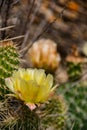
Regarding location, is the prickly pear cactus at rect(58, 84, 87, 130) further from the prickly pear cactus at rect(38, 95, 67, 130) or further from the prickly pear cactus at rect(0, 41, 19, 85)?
the prickly pear cactus at rect(0, 41, 19, 85)

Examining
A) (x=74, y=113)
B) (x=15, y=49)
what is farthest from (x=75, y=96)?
(x=15, y=49)

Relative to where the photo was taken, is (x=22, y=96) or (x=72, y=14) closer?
(x=22, y=96)

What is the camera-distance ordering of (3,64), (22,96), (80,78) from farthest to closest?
1. (80,78)
2. (3,64)
3. (22,96)

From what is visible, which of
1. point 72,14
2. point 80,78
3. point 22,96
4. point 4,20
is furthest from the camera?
point 72,14

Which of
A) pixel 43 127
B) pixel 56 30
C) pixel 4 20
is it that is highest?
pixel 4 20

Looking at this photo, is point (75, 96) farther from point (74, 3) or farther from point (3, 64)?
point (74, 3)

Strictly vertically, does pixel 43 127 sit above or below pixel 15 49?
below

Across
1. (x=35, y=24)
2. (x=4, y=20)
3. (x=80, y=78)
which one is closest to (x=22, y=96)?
(x=4, y=20)

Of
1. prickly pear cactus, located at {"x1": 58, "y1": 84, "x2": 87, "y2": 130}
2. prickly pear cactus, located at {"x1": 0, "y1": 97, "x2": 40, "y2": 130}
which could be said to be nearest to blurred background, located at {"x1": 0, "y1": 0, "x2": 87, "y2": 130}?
prickly pear cactus, located at {"x1": 58, "y1": 84, "x2": 87, "y2": 130}
